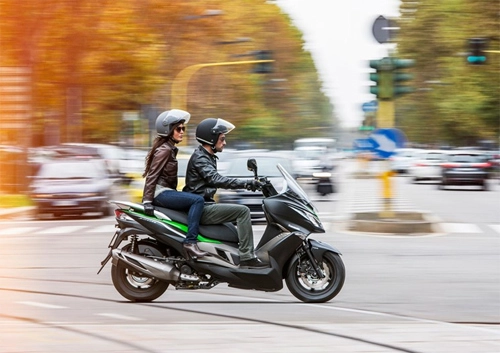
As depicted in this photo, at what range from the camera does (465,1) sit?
198 ft

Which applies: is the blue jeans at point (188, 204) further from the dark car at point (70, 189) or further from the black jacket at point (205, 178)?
the dark car at point (70, 189)

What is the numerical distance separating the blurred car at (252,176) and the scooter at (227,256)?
10225 mm

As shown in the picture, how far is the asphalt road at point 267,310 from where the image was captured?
7195mm

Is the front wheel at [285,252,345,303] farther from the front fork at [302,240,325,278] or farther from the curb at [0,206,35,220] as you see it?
the curb at [0,206,35,220]

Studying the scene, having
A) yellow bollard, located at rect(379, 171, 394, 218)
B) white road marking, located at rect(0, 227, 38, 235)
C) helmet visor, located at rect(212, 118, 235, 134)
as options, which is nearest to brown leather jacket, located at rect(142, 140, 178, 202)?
helmet visor, located at rect(212, 118, 235, 134)

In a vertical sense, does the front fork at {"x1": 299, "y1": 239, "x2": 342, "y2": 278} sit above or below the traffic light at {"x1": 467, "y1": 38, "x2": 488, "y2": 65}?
below

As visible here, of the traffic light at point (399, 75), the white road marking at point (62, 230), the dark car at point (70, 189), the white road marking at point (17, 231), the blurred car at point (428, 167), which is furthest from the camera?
the blurred car at point (428, 167)

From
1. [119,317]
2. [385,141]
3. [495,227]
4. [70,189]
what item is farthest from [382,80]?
[119,317]

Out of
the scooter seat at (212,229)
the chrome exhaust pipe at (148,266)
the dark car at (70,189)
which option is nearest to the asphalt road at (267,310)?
the chrome exhaust pipe at (148,266)

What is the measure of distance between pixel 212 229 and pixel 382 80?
38.4ft

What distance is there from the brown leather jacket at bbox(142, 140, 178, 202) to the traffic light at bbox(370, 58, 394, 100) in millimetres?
11509

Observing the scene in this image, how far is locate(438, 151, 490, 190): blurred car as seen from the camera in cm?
3962

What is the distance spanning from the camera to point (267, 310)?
29.7 feet

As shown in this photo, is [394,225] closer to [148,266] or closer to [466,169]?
[148,266]
